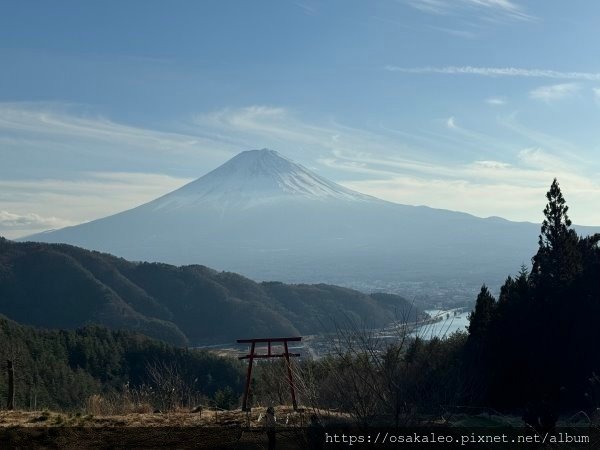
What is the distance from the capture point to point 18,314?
72.3 meters

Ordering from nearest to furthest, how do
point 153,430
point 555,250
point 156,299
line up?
point 153,430
point 555,250
point 156,299

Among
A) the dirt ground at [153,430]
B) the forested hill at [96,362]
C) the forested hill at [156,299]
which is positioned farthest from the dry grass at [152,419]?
the forested hill at [156,299]

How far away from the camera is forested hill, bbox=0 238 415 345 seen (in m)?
72.4

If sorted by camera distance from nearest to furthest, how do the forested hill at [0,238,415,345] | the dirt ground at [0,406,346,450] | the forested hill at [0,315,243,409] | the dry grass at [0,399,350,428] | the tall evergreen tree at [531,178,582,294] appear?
the dirt ground at [0,406,346,450] → the dry grass at [0,399,350,428] → the tall evergreen tree at [531,178,582,294] → the forested hill at [0,315,243,409] → the forested hill at [0,238,415,345]

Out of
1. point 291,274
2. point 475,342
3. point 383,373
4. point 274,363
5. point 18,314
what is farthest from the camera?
point 291,274

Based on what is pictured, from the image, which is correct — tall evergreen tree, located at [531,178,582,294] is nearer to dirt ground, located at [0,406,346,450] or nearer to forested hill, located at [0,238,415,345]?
dirt ground, located at [0,406,346,450]

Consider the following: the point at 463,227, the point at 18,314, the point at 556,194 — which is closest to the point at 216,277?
the point at 18,314

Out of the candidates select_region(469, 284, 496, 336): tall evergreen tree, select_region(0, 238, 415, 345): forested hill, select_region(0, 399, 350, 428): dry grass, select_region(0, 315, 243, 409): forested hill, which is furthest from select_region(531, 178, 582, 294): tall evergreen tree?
select_region(0, 238, 415, 345): forested hill

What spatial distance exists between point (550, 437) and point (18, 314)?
75274 mm

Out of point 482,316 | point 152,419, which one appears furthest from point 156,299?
point 152,419

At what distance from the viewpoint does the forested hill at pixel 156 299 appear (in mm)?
72375

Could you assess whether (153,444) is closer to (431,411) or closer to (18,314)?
(431,411)

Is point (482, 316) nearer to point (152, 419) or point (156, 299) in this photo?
point (152, 419)

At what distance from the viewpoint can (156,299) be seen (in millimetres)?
→ 81125
